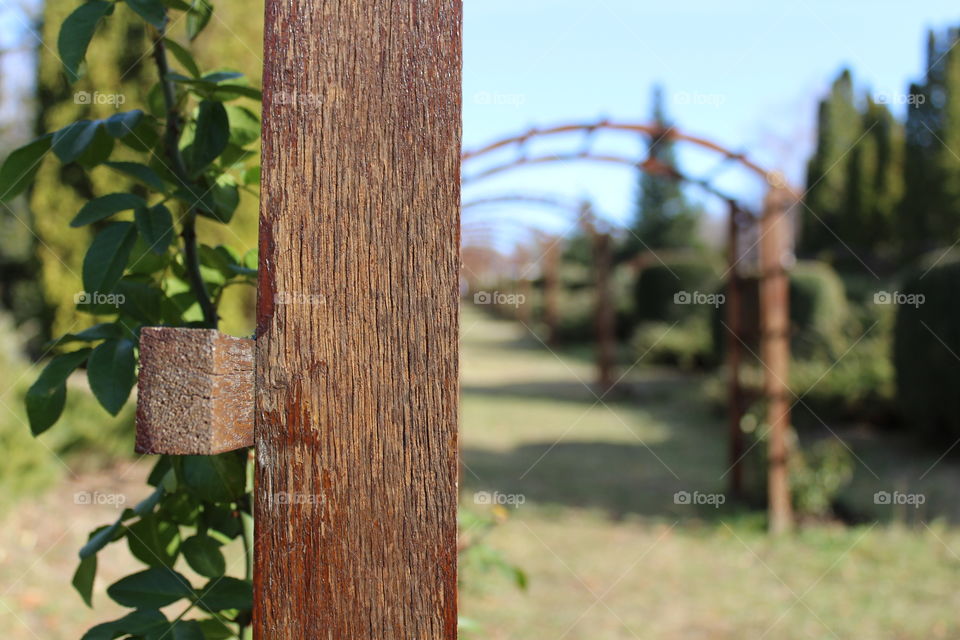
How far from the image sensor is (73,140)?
1.07 m

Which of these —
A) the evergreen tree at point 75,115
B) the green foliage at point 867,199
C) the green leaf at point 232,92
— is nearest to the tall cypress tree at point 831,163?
the green foliage at point 867,199

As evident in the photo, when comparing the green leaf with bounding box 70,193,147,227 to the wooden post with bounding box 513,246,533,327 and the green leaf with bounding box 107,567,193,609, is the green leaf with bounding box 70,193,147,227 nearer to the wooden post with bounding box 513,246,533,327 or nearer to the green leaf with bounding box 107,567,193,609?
the green leaf with bounding box 107,567,193,609

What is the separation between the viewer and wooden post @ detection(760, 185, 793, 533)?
5535mm

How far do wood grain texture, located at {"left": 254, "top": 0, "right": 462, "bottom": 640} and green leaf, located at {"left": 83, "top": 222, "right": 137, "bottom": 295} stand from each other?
354 millimetres

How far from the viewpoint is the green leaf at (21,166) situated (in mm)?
1053

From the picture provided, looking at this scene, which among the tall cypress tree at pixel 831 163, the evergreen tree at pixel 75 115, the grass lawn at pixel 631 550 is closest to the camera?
the grass lawn at pixel 631 550

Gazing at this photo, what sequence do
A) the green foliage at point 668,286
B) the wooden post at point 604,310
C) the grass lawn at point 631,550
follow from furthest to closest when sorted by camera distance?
the green foliage at point 668,286 → the wooden post at point 604,310 → the grass lawn at point 631,550

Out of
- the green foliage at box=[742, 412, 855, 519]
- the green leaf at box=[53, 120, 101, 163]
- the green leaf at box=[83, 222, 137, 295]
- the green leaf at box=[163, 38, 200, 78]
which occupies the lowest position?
the green foliage at box=[742, 412, 855, 519]

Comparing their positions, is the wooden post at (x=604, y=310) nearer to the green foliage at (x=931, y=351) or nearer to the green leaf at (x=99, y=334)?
the green foliage at (x=931, y=351)

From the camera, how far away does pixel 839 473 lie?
5.91 metres

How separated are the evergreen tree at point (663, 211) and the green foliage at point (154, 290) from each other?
30.3 metres

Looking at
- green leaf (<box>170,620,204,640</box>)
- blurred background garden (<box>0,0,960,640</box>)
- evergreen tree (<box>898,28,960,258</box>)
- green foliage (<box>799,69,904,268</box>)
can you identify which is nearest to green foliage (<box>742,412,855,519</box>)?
blurred background garden (<box>0,0,960,640</box>)

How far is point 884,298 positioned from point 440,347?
1031cm

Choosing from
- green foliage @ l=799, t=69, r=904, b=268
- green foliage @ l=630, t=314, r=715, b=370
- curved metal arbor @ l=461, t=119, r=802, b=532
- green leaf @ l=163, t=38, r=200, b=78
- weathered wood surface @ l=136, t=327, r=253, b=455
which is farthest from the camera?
green foliage @ l=799, t=69, r=904, b=268
